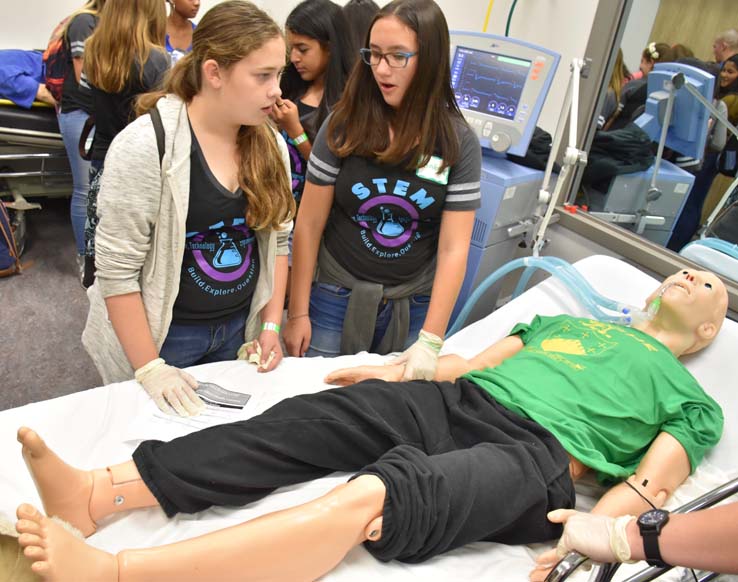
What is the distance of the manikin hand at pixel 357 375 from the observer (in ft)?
5.14

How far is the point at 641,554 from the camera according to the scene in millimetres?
927

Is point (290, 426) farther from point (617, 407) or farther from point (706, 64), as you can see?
point (706, 64)

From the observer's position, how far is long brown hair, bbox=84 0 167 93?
2.01 m

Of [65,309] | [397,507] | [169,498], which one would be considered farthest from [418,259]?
[65,309]

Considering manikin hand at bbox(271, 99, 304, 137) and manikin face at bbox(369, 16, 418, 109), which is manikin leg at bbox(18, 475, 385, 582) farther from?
manikin hand at bbox(271, 99, 304, 137)

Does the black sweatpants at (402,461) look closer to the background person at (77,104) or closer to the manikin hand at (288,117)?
the manikin hand at (288,117)

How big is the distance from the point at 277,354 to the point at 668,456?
1028mm

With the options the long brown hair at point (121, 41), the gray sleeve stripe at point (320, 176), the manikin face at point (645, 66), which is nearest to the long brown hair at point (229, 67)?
the gray sleeve stripe at point (320, 176)

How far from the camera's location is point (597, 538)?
996mm

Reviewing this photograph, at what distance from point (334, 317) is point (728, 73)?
2.22 meters

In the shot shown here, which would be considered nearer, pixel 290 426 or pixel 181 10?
pixel 290 426

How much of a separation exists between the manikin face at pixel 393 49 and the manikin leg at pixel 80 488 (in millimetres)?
→ 1070

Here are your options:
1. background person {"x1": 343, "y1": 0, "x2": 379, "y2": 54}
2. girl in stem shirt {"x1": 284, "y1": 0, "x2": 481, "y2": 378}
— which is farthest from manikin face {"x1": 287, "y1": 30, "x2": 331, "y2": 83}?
girl in stem shirt {"x1": 284, "y1": 0, "x2": 481, "y2": 378}

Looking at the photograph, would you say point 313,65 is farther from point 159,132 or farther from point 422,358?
point 422,358
